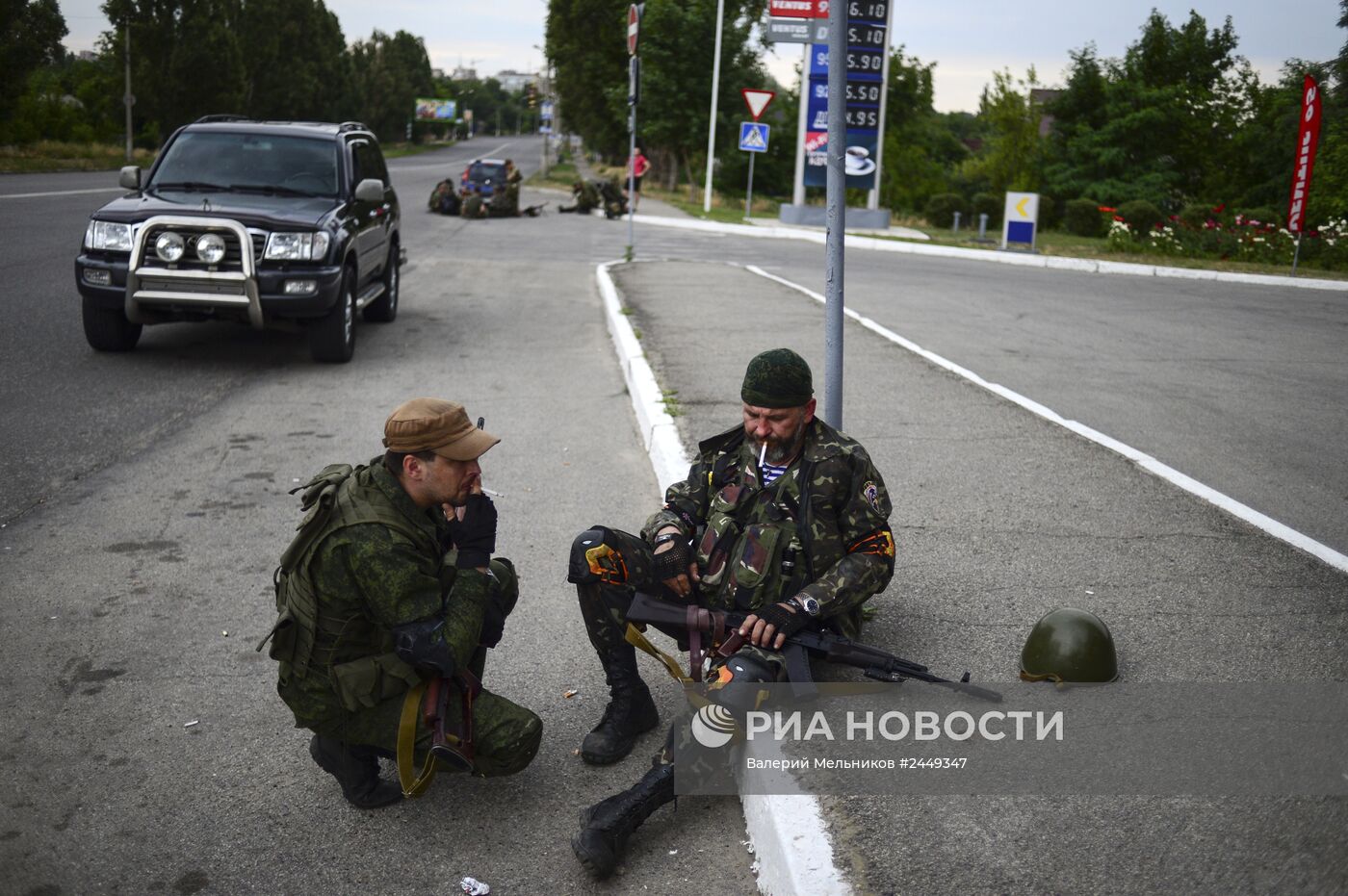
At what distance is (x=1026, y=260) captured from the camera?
23.2 meters

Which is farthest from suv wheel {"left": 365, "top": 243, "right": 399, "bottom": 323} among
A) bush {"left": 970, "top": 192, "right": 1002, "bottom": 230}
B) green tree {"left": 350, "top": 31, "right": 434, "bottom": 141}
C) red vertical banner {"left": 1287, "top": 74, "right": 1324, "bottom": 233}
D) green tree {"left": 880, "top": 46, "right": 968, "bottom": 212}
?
green tree {"left": 350, "top": 31, "right": 434, "bottom": 141}

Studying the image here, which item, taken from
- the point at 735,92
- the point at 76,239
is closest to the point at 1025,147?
the point at 735,92

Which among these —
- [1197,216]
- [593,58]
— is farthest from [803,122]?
[593,58]

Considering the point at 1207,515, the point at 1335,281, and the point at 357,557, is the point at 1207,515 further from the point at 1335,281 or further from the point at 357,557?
the point at 1335,281

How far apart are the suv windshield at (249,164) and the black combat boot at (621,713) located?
7.63 metres

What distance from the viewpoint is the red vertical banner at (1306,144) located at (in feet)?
67.9

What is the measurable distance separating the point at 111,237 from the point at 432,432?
7126mm

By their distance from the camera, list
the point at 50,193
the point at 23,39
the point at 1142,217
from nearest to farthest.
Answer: the point at 50,193 → the point at 1142,217 → the point at 23,39

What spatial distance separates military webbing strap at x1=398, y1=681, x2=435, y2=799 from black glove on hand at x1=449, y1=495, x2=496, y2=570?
485mm

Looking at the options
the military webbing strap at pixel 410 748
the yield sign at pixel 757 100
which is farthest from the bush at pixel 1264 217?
the military webbing strap at pixel 410 748

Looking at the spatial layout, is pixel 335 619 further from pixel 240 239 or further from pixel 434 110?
pixel 434 110

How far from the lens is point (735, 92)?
4784cm

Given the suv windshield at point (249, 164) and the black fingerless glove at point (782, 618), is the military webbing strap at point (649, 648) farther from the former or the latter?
the suv windshield at point (249, 164)

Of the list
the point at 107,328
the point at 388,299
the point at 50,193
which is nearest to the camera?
the point at 107,328
